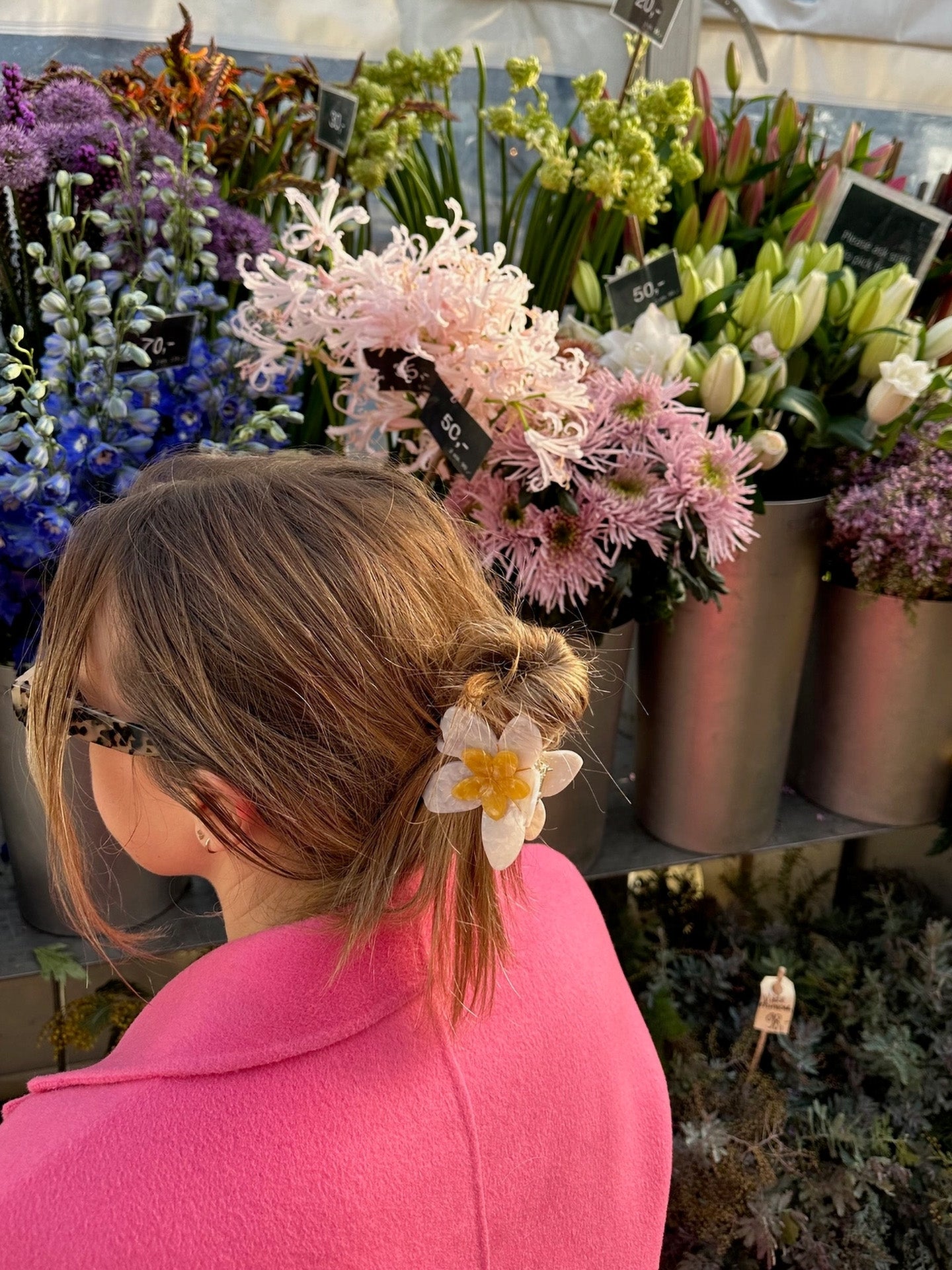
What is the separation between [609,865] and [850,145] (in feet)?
3.10

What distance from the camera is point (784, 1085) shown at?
1.32 meters

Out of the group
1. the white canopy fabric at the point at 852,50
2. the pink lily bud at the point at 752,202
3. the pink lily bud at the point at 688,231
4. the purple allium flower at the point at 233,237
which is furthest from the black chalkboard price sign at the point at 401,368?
the white canopy fabric at the point at 852,50

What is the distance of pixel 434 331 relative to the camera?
85cm

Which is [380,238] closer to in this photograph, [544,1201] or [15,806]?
[15,806]

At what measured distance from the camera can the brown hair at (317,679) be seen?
2.07 feet

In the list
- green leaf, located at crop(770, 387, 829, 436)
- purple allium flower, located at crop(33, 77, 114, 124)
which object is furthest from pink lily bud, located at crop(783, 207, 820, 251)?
purple allium flower, located at crop(33, 77, 114, 124)

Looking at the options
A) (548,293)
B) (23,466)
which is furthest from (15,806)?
(548,293)

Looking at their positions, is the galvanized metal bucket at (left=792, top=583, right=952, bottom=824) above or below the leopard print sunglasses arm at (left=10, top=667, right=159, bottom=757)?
below

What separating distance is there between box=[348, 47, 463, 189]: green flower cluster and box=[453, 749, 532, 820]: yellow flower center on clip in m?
0.76

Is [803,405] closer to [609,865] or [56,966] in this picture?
[609,865]

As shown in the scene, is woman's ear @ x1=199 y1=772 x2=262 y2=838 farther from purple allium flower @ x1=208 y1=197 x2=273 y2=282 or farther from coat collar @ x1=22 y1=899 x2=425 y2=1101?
purple allium flower @ x1=208 y1=197 x2=273 y2=282

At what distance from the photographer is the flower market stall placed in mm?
893

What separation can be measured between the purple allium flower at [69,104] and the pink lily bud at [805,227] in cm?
78

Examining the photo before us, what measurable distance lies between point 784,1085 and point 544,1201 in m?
0.76
